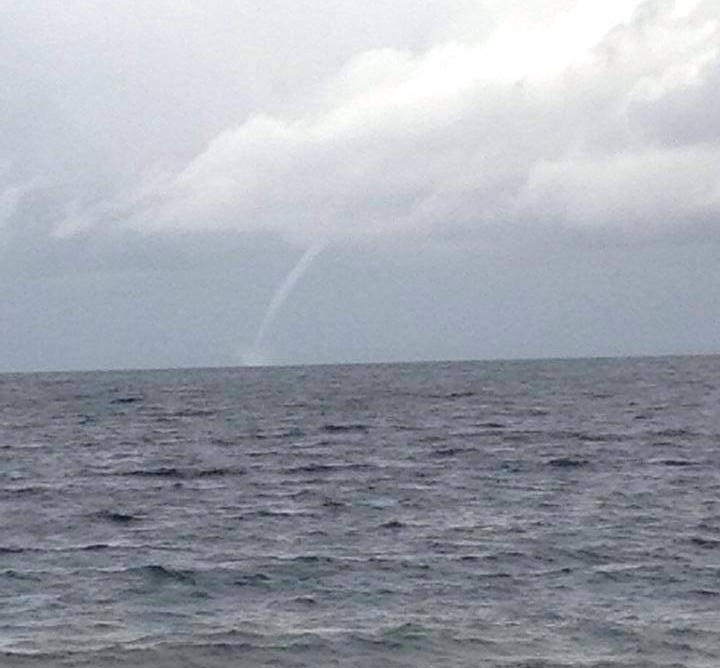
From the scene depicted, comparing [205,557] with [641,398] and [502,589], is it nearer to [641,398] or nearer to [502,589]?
Result: [502,589]

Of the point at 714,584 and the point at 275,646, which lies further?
the point at 714,584

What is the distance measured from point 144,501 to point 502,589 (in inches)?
666

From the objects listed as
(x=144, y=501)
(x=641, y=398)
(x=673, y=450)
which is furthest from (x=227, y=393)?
(x=144, y=501)

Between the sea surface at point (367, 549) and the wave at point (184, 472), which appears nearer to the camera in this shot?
the sea surface at point (367, 549)

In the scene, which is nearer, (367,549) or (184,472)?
(367,549)

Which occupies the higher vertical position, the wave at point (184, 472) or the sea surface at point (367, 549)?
the wave at point (184, 472)

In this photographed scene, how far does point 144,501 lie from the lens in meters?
41.1

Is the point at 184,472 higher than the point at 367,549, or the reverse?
the point at 184,472

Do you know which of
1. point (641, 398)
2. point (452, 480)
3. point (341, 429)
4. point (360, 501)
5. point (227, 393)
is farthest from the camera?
→ point (227, 393)

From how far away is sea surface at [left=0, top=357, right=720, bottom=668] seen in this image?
76.4 feet

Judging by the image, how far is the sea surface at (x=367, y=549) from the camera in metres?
23.3

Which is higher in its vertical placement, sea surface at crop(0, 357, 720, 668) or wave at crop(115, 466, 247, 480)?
wave at crop(115, 466, 247, 480)

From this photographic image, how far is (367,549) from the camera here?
31656 mm

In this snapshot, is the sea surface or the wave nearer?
the sea surface
